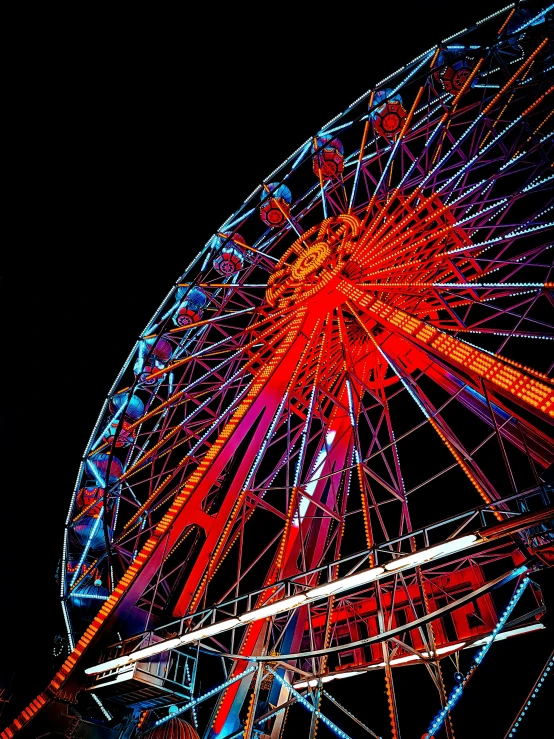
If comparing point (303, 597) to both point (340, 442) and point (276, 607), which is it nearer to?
point (276, 607)

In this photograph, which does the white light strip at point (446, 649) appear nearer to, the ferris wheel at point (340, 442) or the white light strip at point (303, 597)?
the ferris wheel at point (340, 442)

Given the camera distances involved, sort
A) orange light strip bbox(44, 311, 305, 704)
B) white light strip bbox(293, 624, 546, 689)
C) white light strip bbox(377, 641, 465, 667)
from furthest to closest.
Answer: orange light strip bbox(44, 311, 305, 704) → white light strip bbox(377, 641, 465, 667) → white light strip bbox(293, 624, 546, 689)

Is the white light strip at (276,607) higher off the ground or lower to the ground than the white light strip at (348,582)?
lower

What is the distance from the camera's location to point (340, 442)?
1083 centimetres

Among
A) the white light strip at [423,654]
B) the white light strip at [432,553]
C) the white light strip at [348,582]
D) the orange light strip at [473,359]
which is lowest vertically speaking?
the white light strip at [423,654]

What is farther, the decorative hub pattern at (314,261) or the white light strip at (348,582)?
the decorative hub pattern at (314,261)

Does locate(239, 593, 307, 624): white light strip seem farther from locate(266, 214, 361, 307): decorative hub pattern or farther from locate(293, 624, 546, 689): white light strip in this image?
locate(266, 214, 361, 307): decorative hub pattern

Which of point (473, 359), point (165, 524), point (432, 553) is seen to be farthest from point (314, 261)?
point (432, 553)

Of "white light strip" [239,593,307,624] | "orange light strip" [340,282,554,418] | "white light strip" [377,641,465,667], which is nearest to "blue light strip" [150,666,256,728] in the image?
"white light strip" [239,593,307,624]

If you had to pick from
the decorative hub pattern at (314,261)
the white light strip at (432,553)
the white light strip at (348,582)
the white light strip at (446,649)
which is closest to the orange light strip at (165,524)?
the decorative hub pattern at (314,261)

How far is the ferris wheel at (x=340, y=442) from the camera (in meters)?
7.08

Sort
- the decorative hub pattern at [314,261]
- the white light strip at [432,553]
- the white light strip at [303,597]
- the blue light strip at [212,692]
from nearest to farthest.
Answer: the white light strip at [432,553], the white light strip at [303,597], the blue light strip at [212,692], the decorative hub pattern at [314,261]

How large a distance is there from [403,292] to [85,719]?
27.1ft

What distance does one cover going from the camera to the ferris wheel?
708 centimetres
